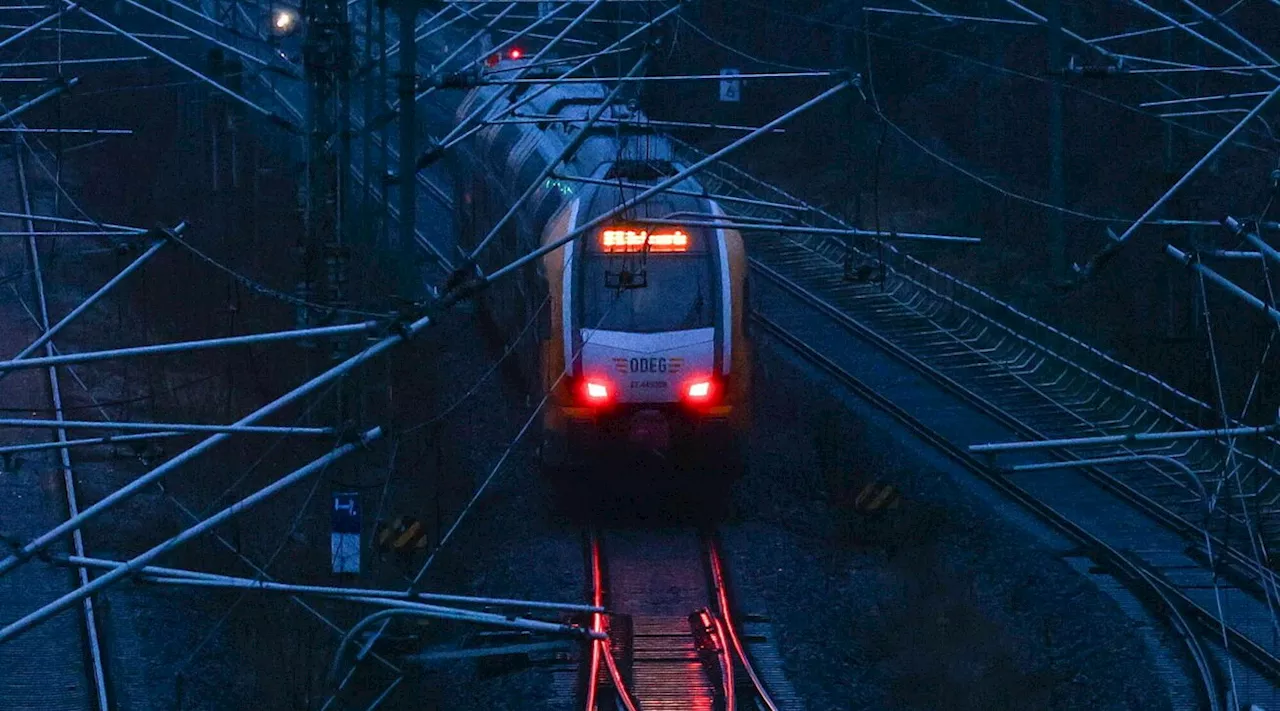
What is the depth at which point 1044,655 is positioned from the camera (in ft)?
38.3

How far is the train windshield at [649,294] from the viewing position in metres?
13.9

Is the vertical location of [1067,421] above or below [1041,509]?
above

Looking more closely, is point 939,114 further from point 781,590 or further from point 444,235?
point 781,590

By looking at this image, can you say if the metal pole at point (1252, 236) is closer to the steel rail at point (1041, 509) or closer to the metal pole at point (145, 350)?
the steel rail at point (1041, 509)

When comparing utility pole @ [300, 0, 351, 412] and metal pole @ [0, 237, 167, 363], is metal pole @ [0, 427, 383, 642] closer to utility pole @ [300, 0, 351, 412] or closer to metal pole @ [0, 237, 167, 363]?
metal pole @ [0, 237, 167, 363]

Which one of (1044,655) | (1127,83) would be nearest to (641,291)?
(1044,655)

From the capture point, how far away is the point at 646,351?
1380cm

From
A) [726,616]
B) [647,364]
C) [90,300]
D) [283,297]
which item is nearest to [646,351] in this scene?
[647,364]

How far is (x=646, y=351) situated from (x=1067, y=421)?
220 inches

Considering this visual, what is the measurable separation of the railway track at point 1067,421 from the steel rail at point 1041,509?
0.02 m

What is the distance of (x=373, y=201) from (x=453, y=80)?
5.94 metres

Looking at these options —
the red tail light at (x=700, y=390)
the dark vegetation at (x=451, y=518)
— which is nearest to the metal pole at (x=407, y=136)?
the dark vegetation at (x=451, y=518)

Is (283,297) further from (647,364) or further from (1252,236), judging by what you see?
(1252,236)

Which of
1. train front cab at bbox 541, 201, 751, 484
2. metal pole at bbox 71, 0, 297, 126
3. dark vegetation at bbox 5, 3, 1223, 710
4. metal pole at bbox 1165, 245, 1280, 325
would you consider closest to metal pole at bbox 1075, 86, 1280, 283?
metal pole at bbox 1165, 245, 1280, 325
